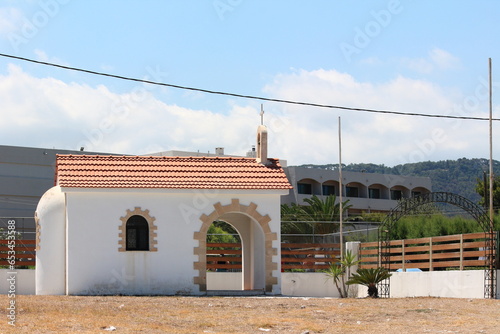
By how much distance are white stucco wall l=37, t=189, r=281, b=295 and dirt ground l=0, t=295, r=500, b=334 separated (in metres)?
3.10

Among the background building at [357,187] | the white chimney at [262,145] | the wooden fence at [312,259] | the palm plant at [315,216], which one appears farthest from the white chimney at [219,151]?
the white chimney at [262,145]

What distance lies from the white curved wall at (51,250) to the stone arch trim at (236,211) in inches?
179

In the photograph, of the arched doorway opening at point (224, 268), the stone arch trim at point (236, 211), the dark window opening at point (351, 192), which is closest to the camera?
the stone arch trim at point (236, 211)

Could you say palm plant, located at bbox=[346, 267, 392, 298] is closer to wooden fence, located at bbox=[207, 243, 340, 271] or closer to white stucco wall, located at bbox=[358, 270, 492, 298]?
white stucco wall, located at bbox=[358, 270, 492, 298]

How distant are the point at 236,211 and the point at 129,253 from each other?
4006 millimetres

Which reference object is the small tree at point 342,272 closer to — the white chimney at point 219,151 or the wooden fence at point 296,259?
the wooden fence at point 296,259

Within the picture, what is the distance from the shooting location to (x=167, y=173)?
28.7 m

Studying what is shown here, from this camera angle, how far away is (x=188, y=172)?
29.0 metres

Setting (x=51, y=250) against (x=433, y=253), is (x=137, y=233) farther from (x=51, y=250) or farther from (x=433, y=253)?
(x=433, y=253)

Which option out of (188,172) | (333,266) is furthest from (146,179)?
(333,266)

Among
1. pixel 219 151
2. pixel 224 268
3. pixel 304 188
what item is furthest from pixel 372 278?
pixel 304 188

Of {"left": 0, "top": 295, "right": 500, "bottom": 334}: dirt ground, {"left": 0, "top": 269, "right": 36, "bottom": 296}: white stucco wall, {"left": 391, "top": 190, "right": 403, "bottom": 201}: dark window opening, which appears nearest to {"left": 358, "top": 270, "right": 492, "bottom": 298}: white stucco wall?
{"left": 0, "top": 295, "right": 500, "bottom": 334}: dirt ground

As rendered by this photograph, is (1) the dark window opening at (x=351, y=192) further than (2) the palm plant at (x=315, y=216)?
Yes

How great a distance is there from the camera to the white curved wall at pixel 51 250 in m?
27.1
